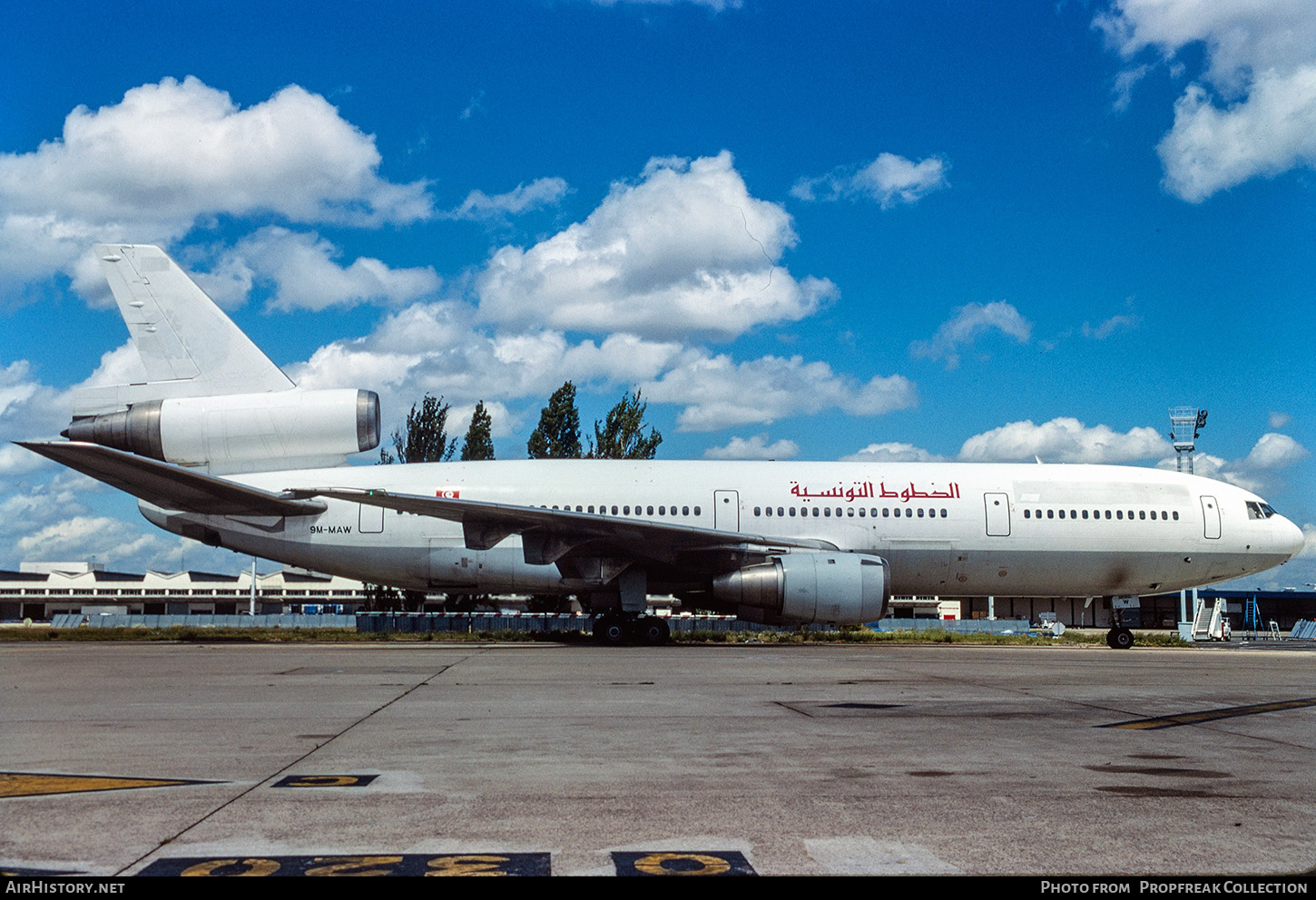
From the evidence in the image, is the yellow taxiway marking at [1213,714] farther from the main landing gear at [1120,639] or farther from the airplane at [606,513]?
the main landing gear at [1120,639]

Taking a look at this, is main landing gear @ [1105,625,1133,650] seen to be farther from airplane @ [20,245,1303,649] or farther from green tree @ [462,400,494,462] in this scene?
green tree @ [462,400,494,462]

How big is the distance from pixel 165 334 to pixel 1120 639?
69.6 feet

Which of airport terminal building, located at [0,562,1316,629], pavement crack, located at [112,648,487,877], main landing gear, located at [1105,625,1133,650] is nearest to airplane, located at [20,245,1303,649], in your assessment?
main landing gear, located at [1105,625,1133,650]

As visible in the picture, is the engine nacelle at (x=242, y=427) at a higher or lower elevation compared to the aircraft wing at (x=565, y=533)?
higher

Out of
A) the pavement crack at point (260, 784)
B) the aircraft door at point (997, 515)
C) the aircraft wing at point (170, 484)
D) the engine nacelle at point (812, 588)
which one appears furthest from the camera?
the aircraft door at point (997, 515)

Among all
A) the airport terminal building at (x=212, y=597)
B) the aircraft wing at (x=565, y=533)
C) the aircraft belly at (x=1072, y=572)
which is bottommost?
the airport terminal building at (x=212, y=597)

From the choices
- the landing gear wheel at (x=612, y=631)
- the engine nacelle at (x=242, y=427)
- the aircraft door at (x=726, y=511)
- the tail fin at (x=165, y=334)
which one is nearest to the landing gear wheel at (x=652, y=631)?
the landing gear wheel at (x=612, y=631)

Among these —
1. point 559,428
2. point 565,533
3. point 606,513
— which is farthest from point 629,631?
point 559,428

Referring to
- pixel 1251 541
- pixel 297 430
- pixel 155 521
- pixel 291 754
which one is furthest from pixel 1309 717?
pixel 155 521

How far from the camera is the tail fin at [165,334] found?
64.7 feet

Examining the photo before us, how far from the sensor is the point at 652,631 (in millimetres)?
19922

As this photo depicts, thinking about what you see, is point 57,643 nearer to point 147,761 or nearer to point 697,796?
point 147,761

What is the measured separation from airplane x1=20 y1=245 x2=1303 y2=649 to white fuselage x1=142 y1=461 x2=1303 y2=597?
0.14ft

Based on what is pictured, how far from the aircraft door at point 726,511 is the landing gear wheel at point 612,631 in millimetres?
2725
